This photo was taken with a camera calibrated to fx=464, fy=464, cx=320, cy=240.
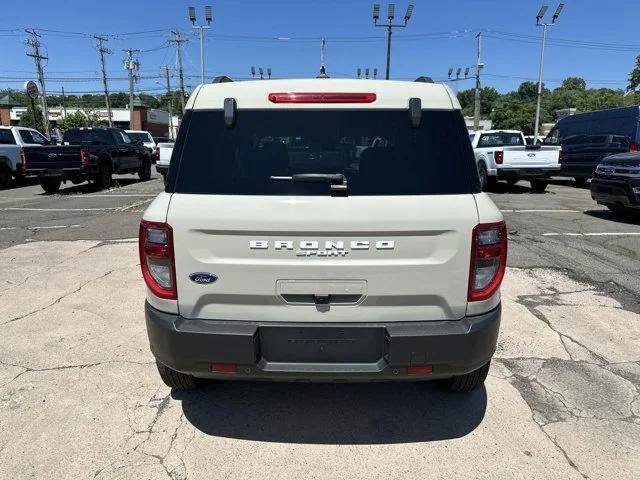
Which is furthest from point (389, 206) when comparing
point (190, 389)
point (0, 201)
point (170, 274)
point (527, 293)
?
point (0, 201)

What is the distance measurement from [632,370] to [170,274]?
3518 mm

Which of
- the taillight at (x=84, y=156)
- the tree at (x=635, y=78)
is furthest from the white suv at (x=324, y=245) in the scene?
the tree at (x=635, y=78)

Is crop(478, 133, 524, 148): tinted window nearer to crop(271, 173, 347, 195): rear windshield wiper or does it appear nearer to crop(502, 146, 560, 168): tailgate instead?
crop(502, 146, 560, 168): tailgate

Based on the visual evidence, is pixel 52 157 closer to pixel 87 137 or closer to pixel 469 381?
pixel 87 137

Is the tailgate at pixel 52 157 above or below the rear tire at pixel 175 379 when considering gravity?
above

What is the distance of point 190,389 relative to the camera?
3191 mm

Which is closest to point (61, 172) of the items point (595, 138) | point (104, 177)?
point (104, 177)

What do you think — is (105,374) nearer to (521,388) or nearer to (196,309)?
(196,309)

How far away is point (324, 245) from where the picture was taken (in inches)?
92.6

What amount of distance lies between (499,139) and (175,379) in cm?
1521

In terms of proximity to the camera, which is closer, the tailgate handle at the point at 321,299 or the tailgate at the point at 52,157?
the tailgate handle at the point at 321,299

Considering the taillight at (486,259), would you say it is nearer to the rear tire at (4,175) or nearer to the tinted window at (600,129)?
the tinted window at (600,129)

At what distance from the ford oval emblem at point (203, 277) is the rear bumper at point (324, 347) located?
0.73ft

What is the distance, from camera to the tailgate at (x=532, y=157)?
Answer: 1368 cm
